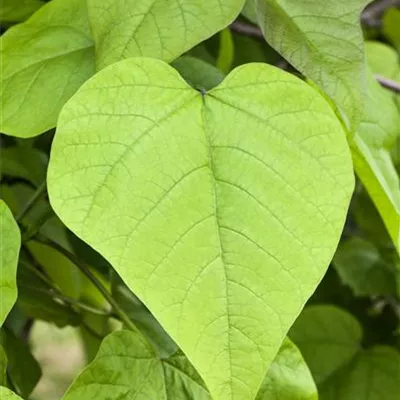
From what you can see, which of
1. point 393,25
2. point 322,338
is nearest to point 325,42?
point 322,338

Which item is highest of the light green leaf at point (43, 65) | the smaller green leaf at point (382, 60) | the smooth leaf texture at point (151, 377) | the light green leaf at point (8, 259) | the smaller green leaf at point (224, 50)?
the light green leaf at point (43, 65)

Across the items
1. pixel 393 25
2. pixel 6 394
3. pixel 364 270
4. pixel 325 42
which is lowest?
pixel 364 270

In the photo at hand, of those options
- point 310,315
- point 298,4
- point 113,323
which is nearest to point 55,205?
point 298,4

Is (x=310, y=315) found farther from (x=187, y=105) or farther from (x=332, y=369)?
(x=187, y=105)

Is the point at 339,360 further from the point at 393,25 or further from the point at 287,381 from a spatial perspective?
the point at 393,25

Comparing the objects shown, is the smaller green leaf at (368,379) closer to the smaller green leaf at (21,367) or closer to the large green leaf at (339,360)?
the large green leaf at (339,360)

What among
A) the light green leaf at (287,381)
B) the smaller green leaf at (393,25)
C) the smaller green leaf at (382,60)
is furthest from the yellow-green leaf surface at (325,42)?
the smaller green leaf at (393,25)
